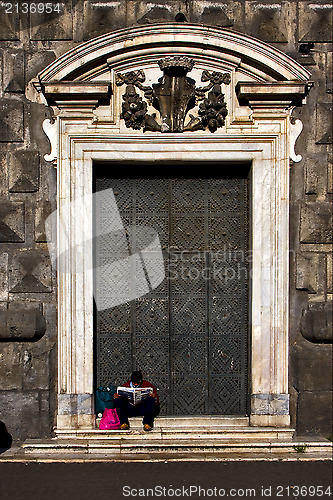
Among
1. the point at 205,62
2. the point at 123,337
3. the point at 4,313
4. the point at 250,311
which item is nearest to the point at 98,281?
the point at 123,337

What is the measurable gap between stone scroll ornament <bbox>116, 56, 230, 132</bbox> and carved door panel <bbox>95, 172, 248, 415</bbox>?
71cm

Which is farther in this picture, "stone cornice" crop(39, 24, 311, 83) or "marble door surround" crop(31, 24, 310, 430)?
"marble door surround" crop(31, 24, 310, 430)

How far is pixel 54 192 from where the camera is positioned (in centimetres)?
641

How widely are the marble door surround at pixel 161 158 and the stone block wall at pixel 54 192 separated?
156 mm

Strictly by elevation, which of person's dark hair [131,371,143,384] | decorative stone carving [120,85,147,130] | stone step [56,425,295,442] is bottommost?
stone step [56,425,295,442]

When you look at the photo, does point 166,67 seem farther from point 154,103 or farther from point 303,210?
point 303,210

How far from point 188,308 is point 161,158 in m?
1.88

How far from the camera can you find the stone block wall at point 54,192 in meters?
6.32

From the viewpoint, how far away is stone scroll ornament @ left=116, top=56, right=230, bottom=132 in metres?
6.29

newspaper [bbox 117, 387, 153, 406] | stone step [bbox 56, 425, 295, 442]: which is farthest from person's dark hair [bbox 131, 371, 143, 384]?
stone step [bbox 56, 425, 295, 442]

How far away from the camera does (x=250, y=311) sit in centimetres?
658
